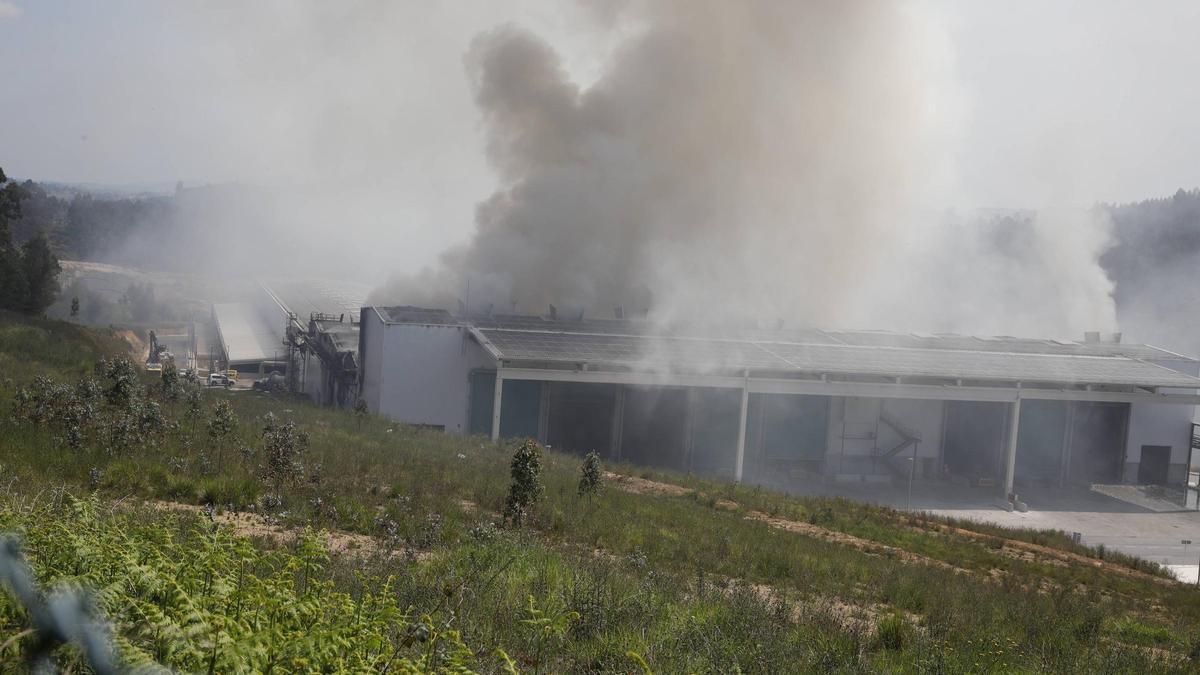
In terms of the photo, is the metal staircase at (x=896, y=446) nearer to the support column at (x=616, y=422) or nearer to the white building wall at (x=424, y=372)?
the support column at (x=616, y=422)

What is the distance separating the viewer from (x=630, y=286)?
36562 millimetres

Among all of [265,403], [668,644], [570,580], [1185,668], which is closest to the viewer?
[668,644]

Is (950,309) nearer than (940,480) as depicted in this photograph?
No

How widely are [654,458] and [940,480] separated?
989 cm

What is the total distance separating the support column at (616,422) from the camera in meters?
29.0

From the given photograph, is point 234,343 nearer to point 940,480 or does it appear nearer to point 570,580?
point 940,480

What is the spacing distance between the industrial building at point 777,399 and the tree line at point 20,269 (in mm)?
16123

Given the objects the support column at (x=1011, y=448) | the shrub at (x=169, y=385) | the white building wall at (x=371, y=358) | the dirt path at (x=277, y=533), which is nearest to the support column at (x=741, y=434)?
the support column at (x=1011, y=448)

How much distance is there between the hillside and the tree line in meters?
19.0

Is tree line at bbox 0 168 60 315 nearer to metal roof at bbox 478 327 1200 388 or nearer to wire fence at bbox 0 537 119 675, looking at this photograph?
metal roof at bbox 478 327 1200 388

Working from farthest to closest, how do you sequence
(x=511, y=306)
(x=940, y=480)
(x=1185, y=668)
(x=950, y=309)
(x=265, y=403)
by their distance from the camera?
1. (x=950, y=309)
2. (x=511, y=306)
3. (x=940, y=480)
4. (x=265, y=403)
5. (x=1185, y=668)

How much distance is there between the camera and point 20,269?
37781 mm

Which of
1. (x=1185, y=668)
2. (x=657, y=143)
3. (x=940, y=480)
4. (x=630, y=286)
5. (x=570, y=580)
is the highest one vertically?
(x=657, y=143)

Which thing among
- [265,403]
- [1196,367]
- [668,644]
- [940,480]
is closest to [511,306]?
[265,403]
